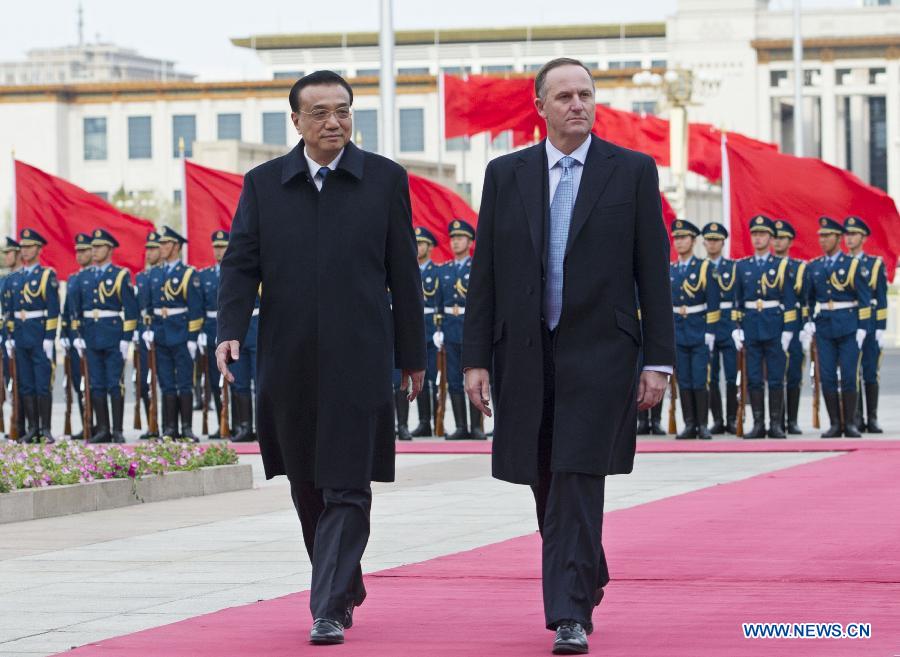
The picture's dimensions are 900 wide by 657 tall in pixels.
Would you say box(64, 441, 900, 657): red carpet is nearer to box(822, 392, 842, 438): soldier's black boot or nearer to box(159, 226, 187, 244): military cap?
box(822, 392, 842, 438): soldier's black boot

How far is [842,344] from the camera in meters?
16.4

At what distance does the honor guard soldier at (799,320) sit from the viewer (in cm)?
1644

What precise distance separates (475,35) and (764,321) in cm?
6949

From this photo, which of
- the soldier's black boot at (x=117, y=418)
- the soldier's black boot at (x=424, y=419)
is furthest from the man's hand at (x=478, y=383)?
the soldier's black boot at (x=424, y=419)

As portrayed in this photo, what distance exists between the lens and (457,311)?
17.3 meters

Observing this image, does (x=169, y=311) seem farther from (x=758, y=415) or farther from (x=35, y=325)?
(x=758, y=415)

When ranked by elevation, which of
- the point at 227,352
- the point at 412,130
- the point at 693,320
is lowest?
the point at 227,352

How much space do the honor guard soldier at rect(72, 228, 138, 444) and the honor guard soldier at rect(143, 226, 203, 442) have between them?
0.24m

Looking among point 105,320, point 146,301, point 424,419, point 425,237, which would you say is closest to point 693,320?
point 425,237

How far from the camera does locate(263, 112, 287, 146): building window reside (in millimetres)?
74625

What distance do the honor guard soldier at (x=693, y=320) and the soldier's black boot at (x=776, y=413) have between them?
1.70 ft

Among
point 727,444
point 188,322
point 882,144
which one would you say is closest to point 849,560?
point 727,444

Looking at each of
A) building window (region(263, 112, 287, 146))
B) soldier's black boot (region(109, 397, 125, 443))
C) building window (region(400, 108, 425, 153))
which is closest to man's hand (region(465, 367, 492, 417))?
soldier's black boot (region(109, 397, 125, 443))

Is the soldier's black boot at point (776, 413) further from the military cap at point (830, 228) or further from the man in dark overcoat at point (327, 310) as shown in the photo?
the man in dark overcoat at point (327, 310)
